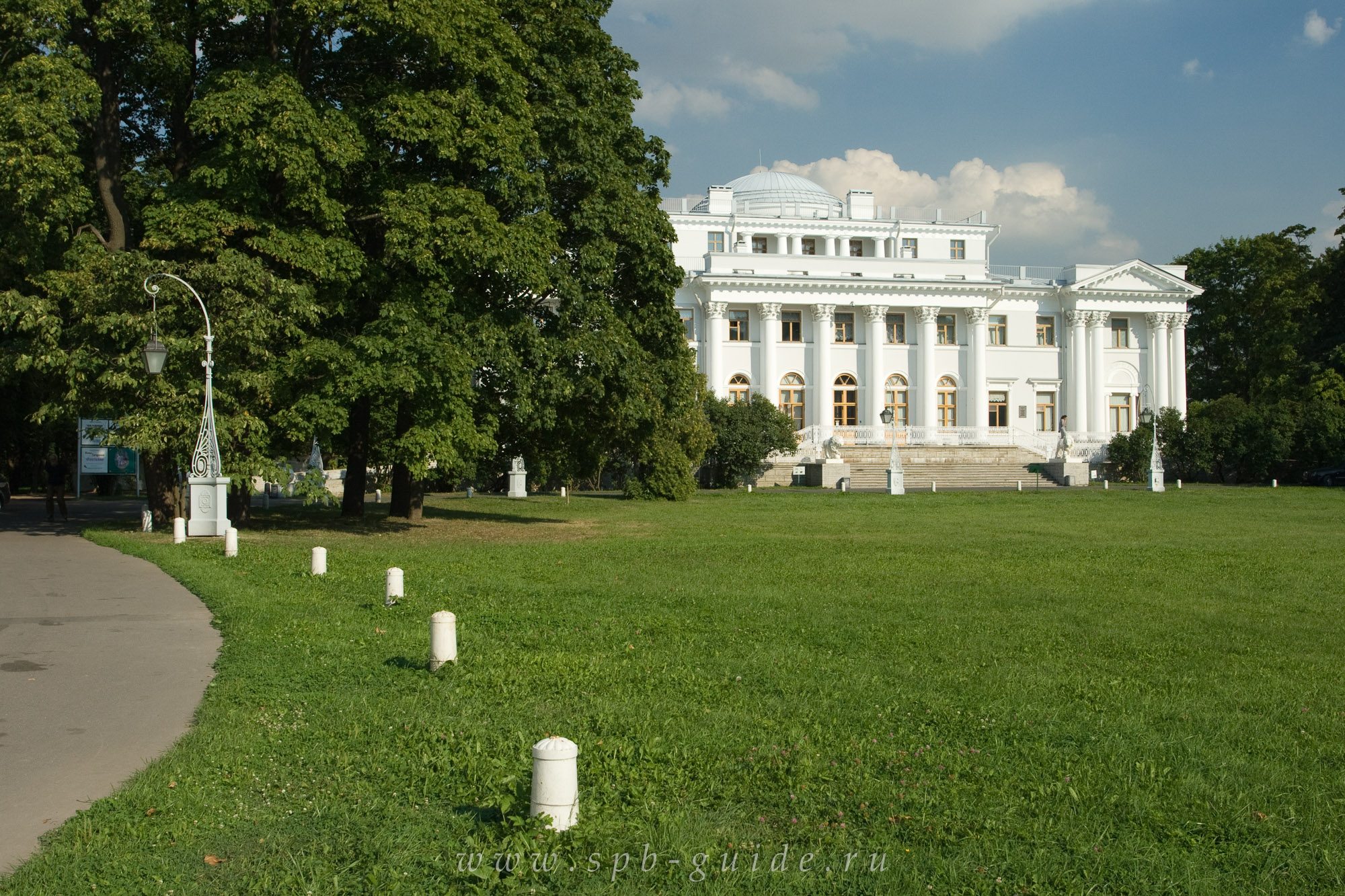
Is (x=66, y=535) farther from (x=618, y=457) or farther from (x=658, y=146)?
(x=618, y=457)

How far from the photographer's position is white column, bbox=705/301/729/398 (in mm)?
61812

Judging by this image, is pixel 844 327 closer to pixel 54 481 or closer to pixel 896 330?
pixel 896 330

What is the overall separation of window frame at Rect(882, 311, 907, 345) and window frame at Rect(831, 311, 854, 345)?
85.6 inches

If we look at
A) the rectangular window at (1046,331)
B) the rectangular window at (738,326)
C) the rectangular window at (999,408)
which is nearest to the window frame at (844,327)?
the rectangular window at (738,326)

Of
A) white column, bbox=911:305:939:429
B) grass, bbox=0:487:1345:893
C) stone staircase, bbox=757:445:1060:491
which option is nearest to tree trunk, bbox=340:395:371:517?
grass, bbox=0:487:1345:893

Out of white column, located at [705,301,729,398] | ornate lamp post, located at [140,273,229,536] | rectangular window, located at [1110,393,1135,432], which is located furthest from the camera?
rectangular window, located at [1110,393,1135,432]

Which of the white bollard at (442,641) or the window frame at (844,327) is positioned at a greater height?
the window frame at (844,327)

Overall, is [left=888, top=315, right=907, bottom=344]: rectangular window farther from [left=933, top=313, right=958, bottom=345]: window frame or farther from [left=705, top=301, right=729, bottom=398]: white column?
[left=705, top=301, right=729, bottom=398]: white column

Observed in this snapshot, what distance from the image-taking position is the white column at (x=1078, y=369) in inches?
2621

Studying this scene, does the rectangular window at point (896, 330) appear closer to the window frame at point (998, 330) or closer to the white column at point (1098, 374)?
the window frame at point (998, 330)

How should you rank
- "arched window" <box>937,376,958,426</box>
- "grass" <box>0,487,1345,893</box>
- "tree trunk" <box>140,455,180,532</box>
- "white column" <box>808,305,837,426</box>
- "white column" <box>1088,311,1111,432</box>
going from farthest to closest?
"white column" <box>1088,311,1111,432</box> < "arched window" <box>937,376,958,426</box> < "white column" <box>808,305,837,426</box> < "tree trunk" <box>140,455,180,532</box> < "grass" <box>0,487,1345,893</box>

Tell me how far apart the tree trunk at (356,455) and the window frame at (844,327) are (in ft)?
139

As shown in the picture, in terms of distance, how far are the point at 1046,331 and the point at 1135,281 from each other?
6165 mm

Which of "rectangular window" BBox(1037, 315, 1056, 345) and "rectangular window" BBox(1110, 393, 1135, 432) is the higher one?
"rectangular window" BBox(1037, 315, 1056, 345)
